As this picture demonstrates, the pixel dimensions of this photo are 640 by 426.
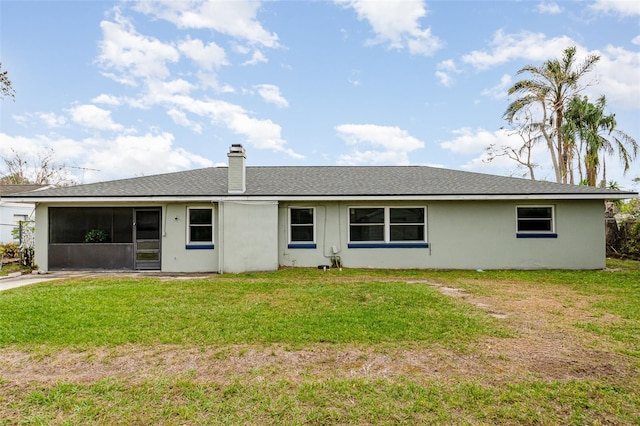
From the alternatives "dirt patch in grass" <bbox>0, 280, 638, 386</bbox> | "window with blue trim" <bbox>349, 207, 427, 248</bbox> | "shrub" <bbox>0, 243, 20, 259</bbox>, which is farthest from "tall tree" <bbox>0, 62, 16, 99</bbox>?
"window with blue trim" <bbox>349, 207, 427, 248</bbox>

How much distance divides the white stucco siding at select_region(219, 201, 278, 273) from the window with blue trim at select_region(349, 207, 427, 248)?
9.59ft

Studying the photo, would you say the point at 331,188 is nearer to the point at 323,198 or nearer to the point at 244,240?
the point at 323,198

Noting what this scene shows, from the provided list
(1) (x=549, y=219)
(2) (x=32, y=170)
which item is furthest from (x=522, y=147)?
(2) (x=32, y=170)

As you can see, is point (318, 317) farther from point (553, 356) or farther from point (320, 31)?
point (320, 31)

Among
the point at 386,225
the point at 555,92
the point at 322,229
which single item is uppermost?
the point at 555,92

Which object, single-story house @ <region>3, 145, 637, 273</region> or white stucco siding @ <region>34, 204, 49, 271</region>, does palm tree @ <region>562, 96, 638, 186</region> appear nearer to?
single-story house @ <region>3, 145, 637, 273</region>

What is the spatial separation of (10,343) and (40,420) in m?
2.56

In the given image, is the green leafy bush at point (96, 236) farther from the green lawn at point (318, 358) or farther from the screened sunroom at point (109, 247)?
the green lawn at point (318, 358)

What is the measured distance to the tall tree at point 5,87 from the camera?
10.1 m

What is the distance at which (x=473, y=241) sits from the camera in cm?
1196

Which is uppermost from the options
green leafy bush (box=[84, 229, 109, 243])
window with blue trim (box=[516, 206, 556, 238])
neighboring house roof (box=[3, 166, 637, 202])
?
neighboring house roof (box=[3, 166, 637, 202])

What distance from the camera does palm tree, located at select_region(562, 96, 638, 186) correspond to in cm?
2102

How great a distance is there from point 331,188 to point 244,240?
338cm

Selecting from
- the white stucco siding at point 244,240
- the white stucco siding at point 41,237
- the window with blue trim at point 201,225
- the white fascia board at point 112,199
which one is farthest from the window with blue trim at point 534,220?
the white stucco siding at point 41,237
